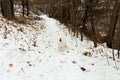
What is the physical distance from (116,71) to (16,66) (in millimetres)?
4294

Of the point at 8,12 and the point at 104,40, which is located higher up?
the point at 8,12

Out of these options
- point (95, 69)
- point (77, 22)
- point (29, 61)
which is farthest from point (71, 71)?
point (77, 22)

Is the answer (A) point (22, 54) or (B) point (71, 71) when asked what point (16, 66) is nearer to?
(A) point (22, 54)

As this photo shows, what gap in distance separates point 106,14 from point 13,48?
40.2 ft

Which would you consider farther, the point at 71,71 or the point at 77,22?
the point at 77,22

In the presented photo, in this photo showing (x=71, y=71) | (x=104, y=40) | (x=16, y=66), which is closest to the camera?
(x=16, y=66)

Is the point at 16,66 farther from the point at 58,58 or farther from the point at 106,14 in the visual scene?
the point at 106,14

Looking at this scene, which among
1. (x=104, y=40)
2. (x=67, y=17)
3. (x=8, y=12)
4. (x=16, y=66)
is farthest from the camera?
(x=67, y=17)

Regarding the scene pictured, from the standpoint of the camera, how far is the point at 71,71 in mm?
7785

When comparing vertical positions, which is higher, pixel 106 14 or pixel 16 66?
pixel 106 14

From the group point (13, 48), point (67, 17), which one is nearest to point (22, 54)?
point (13, 48)

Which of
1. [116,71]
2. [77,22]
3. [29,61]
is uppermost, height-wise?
[77,22]

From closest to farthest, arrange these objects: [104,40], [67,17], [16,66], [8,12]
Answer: [16,66], [104,40], [8,12], [67,17]

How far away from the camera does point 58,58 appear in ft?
31.2
